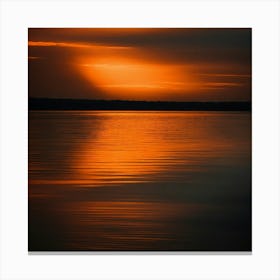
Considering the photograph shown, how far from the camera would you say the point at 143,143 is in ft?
9.72

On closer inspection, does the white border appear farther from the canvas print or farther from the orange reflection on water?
the orange reflection on water

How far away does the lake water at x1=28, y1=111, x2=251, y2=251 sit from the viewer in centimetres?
294
